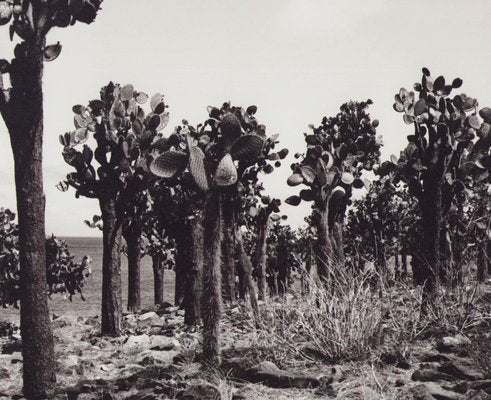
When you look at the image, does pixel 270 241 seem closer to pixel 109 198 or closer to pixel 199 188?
pixel 109 198

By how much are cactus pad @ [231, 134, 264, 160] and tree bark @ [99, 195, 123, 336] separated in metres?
3.94

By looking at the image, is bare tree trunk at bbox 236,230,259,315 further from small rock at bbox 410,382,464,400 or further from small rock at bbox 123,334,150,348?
small rock at bbox 410,382,464,400

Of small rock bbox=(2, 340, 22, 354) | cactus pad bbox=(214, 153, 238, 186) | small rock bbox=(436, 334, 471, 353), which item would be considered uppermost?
cactus pad bbox=(214, 153, 238, 186)

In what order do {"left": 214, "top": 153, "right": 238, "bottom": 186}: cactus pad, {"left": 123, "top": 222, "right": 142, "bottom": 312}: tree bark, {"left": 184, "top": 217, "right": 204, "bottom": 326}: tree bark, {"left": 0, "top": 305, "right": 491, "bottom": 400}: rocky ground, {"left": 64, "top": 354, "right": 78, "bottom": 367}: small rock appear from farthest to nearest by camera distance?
{"left": 123, "top": 222, "right": 142, "bottom": 312}: tree bark < {"left": 184, "top": 217, "right": 204, "bottom": 326}: tree bark < {"left": 64, "top": 354, "right": 78, "bottom": 367}: small rock < {"left": 214, "top": 153, "right": 238, "bottom": 186}: cactus pad < {"left": 0, "top": 305, "right": 491, "bottom": 400}: rocky ground

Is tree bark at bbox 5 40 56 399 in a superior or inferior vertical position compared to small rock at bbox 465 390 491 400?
superior

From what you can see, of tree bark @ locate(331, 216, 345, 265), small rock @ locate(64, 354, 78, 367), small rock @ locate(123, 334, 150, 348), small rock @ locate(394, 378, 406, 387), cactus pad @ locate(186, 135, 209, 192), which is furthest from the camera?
tree bark @ locate(331, 216, 345, 265)

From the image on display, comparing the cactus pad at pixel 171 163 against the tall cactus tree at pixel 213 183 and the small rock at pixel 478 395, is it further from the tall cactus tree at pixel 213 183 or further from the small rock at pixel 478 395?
the small rock at pixel 478 395

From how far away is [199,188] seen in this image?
24.1 feet

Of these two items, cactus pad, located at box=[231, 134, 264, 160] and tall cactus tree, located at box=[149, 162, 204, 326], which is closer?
cactus pad, located at box=[231, 134, 264, 160]

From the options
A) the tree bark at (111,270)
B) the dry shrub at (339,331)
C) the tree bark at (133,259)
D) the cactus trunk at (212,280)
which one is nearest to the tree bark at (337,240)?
the tree bark at (111,270)

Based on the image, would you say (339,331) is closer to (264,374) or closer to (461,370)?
(264,374)

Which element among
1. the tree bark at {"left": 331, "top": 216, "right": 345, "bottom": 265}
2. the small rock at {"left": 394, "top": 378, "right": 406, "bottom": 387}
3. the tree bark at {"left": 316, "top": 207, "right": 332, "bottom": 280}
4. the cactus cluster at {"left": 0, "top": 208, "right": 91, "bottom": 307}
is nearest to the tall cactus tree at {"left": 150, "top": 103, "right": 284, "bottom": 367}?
the small rock at {"left": 394, "top": 378, "right": 406, "bottom": 387}

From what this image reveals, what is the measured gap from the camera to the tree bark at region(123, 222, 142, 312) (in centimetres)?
1483

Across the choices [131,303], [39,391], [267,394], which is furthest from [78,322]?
[267,394]
